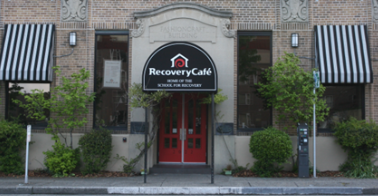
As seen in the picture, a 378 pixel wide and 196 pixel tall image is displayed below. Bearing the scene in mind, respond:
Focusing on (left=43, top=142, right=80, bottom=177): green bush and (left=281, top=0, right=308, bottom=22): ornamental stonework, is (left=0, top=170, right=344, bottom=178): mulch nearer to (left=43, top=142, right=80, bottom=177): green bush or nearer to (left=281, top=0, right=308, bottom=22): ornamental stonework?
(left=43, top=142, right=80, bottom=177): green bush

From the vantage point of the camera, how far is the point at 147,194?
8367mm

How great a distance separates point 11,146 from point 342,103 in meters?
10.8

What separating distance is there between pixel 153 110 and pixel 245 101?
10.2ft

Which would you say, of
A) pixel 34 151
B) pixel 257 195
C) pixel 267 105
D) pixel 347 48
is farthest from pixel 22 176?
pixel 347 48

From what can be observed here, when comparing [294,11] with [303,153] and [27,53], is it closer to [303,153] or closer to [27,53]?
[303,153]

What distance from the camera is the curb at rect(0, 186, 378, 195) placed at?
8.34 meters

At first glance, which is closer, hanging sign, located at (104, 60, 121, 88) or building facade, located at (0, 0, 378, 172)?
building facade, located at (0, 0, 378, 172)

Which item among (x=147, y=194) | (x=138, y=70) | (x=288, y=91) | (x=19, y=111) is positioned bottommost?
(x=147, y=194)

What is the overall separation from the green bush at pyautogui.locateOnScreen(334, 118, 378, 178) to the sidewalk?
22.6 inches

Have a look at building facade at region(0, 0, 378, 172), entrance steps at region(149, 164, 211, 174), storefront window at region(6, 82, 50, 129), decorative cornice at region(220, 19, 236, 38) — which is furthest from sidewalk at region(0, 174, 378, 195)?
decorative cornice at region(220, 19, 236, 38)

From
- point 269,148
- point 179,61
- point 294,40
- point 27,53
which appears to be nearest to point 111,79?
point 27,53

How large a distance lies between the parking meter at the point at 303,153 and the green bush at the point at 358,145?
1241mm

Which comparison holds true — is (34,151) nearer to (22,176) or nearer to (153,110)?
(22,176)

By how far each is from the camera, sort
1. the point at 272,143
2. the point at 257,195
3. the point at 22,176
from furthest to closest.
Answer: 1. the point at 22,176
2. the point at 272,143
3. the point at 257,195
